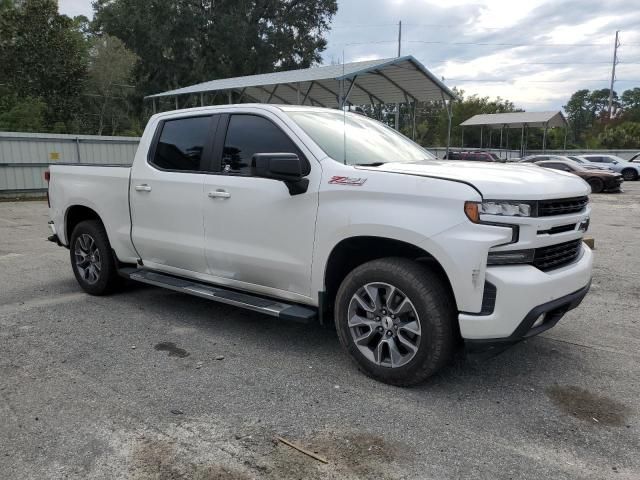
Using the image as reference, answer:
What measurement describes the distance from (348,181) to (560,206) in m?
1.40

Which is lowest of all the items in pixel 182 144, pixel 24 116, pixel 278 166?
pixel 278 166

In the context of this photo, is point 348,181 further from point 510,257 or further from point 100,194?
point 100,194

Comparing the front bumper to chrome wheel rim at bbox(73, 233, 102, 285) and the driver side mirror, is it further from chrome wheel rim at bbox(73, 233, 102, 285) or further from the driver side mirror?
chrome wheel rim at bbox(73, 233, 102, 285)

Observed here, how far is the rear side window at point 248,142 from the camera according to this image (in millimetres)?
4262

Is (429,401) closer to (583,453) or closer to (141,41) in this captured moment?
(583,453)

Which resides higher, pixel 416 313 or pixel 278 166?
pixel 278 166

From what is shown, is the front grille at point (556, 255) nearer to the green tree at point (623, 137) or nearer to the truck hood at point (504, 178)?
the truck hood at point (504, 178)

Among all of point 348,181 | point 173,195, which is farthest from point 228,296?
point 348,181

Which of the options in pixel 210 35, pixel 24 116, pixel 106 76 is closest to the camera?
pixel 24 116

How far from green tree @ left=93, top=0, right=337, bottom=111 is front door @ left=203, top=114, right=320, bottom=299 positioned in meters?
31.9

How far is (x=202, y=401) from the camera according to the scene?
11.4ft

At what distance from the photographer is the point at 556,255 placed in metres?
3.55

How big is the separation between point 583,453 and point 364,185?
2.03 meters

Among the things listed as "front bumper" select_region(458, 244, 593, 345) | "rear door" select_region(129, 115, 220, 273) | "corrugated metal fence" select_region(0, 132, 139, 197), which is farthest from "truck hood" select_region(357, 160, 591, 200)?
"corrugated metal fence" select_region(0, 132, 139, 197)
